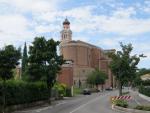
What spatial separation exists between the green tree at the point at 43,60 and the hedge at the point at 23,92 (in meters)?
1.43

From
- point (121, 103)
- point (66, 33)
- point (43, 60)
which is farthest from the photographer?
point (66, 33)

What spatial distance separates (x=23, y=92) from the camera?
144ft

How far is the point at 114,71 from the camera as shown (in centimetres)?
6084

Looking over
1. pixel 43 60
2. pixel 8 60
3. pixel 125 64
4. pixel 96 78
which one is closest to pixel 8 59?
pixel 8 60

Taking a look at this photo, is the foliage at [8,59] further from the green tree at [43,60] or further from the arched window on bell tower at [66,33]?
the arched window on bell tower at [66,33]

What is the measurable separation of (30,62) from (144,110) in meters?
25.9

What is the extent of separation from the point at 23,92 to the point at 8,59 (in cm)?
875

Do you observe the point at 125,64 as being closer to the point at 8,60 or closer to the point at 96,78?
the point at 8,60

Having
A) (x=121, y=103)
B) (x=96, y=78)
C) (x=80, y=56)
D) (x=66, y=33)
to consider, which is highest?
(x=66, y=33)

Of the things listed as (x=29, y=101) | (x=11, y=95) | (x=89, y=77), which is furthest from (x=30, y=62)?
(x=89, y=77)

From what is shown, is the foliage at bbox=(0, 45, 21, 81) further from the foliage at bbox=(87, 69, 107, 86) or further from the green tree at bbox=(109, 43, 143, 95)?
the foliage at bbox=(87, 69, 107, 86)

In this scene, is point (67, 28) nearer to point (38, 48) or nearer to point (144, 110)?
point (38, 48)

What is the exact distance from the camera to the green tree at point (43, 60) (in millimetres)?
54438

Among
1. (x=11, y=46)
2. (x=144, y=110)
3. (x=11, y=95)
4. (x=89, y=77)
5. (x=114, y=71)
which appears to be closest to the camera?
(x=144, y=110)
